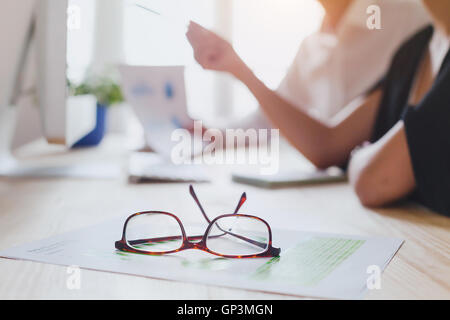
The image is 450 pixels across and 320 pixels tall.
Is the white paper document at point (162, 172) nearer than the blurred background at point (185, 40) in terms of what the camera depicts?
No

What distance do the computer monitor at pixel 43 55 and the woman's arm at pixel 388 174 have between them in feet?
1.90

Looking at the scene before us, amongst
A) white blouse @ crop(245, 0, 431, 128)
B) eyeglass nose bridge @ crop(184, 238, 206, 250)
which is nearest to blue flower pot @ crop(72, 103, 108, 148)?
white blouse @ crop(245, 0, 431, 128)

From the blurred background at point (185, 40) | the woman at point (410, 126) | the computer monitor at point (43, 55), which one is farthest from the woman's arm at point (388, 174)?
the computer monitor at point (43, 55)

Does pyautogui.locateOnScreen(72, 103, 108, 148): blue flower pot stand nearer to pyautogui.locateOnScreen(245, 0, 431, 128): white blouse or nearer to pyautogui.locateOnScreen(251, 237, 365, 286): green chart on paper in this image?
pyautogui.locateOnScreen(245, 0, 431, 128): white blouse

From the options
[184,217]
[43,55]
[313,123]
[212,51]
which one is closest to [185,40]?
[212,51]

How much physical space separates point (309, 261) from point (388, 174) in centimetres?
41

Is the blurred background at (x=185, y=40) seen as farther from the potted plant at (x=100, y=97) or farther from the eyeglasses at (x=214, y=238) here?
the eyeglasses at (x=214, y=238)

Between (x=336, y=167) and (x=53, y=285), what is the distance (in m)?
0.99

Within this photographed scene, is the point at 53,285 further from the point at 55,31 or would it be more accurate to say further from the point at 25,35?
the point at 25,35

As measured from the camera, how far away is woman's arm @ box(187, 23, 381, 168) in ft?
2.69

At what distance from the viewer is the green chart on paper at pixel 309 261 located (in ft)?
1.38

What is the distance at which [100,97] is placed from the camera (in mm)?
1771

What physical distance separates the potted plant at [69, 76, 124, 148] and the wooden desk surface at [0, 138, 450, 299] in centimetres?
72
